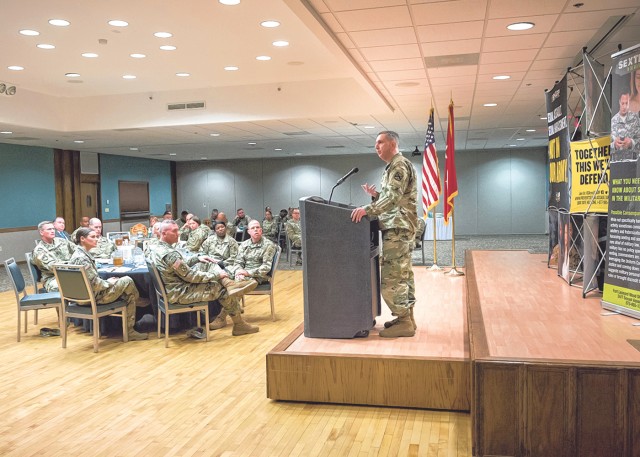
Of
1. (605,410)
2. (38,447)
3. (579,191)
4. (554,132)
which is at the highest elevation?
(554,132)

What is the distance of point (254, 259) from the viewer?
742 centimetres

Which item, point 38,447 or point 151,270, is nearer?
point 38,447

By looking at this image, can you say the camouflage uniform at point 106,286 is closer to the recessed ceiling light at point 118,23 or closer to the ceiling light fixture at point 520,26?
the recessed ceiling light at point 118,23

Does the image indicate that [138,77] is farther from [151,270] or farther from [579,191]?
[579,191]

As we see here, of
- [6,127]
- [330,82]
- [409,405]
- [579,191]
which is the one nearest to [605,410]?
[409,405]

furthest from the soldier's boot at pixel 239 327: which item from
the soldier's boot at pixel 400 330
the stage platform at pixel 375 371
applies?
the soldier's boot at pixel 400 330

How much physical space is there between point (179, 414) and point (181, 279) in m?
2.17

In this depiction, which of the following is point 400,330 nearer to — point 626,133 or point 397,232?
point 397,232

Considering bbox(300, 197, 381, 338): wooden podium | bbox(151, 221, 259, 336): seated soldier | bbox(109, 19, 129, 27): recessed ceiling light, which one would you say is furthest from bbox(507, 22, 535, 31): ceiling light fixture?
bbox(109, 19, 129, 27): recessed ceiling light

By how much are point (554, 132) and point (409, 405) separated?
12.9 feet

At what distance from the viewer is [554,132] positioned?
22.2 feet

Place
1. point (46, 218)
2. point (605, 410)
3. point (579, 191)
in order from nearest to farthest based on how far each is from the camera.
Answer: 1. point (605, 410)
2. point (579, 191)
3. point (46, 218)

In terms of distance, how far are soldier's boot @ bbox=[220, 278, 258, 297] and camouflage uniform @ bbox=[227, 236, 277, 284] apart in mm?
222

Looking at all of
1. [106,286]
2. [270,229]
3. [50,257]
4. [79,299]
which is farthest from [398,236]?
[270,229]
